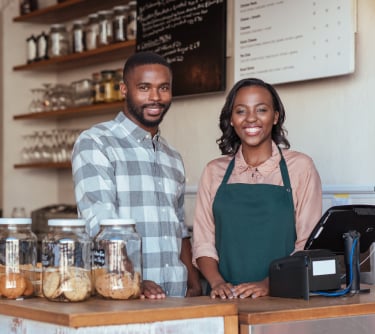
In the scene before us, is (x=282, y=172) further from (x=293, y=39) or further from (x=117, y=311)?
(x=293, y=39)

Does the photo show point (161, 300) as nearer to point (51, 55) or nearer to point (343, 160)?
point (343, 160)

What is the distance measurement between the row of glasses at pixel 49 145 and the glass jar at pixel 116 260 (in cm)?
327

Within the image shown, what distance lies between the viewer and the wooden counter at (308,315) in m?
2.08

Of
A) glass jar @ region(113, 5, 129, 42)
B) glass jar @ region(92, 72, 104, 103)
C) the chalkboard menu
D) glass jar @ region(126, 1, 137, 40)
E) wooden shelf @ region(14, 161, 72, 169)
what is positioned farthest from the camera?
wooden shelf @ region(14, 161, 72, 169)

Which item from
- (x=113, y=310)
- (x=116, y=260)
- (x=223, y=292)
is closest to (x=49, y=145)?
(x=223, y=292)

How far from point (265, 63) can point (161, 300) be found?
6.29 ft

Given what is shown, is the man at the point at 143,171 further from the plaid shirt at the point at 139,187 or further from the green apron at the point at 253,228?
the green apron at the point at 253,228

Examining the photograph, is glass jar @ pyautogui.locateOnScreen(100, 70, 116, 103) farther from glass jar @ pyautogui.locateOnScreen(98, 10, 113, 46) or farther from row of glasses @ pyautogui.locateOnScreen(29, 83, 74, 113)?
row of glasses @ pyautogui.locateOnScreen(29, 83, 74, 113)

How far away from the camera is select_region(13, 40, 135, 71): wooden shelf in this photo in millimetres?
4949

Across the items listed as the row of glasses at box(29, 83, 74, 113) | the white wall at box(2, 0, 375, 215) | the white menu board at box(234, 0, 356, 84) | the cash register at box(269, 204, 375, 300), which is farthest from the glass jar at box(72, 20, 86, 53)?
the cash register at box(269, 204, 375, 300)

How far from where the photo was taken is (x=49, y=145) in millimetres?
5613

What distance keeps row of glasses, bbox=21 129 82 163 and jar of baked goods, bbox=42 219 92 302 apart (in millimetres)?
3273

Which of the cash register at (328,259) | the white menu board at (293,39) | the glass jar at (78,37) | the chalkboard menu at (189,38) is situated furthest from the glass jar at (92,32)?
the cash register at (328,259)

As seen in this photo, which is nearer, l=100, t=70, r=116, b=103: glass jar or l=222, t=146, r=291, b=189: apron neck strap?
l=222, t=146, r=291, b=189: apron neck strap
